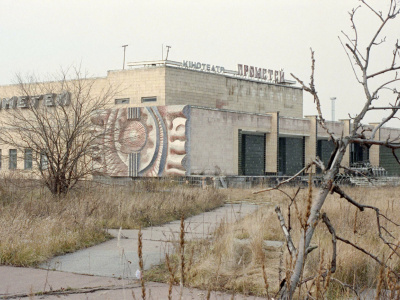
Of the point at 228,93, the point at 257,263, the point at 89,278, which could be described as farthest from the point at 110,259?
the point at 228,93

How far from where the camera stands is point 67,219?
36.0ft

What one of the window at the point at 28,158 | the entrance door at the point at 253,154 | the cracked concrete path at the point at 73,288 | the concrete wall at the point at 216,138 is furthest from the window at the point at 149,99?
the cracked concrete path at the point at 73,288

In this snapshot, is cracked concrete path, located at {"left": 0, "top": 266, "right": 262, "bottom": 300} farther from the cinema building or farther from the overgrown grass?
the cinema building

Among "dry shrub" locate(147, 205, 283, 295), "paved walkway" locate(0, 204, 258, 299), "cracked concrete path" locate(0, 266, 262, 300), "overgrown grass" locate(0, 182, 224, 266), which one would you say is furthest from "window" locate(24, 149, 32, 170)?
"cracked concrete path" locate(0, 266, 262, 300)

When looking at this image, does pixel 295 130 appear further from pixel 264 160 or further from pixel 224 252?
pixel 224 252

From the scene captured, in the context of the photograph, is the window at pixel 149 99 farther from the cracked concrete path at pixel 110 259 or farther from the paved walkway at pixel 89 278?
the paved walkway at pixel 89 278

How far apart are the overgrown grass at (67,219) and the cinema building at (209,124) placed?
697 inches

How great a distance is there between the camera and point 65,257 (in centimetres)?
884

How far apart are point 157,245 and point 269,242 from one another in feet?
6.35

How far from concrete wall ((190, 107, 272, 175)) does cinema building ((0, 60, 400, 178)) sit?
0.07 m

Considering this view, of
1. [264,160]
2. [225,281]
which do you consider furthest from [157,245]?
[264,160]

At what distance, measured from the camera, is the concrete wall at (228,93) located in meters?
47.9

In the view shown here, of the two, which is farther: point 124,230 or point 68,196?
point 68,196

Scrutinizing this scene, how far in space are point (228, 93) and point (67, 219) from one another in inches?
1623
